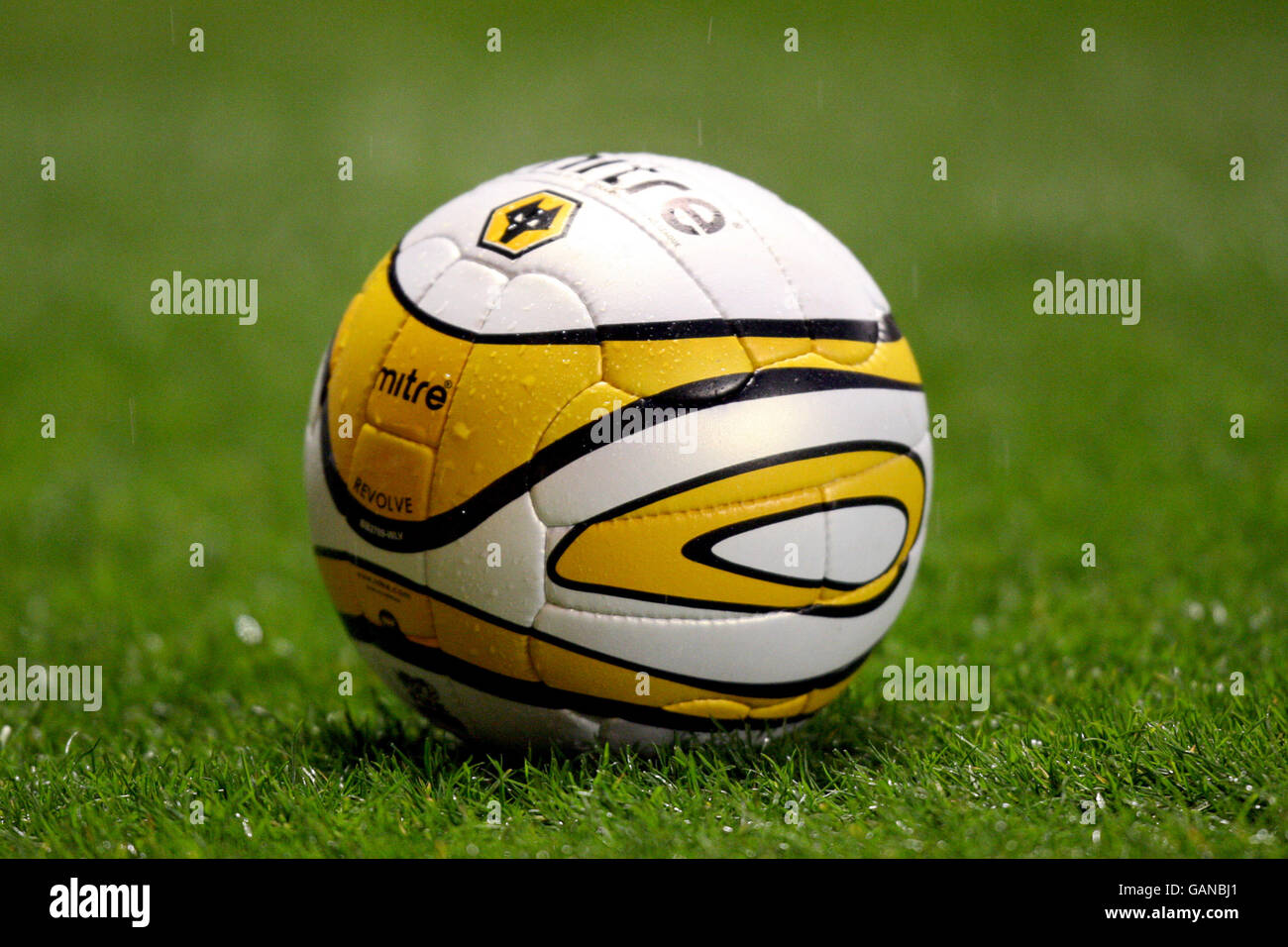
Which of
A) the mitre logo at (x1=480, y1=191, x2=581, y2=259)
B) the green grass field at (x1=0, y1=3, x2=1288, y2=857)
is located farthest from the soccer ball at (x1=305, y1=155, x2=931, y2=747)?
the green grass field at (x1=0, y1=3, x2=1288, y2=857)

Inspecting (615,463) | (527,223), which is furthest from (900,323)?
(615,463)

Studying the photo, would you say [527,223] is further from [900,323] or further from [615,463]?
[900,323]

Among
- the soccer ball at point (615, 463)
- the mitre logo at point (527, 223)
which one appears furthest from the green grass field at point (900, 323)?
the mitre logo at point (527, 223)

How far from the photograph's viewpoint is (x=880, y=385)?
367 centimetres

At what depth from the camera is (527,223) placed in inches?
141

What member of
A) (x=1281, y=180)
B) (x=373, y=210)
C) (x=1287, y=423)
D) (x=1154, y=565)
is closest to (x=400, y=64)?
(x=373, y=210)

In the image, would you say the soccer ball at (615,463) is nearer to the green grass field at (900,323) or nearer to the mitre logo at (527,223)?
the mitre logo at (527,223)

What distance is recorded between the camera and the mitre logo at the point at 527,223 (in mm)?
3525

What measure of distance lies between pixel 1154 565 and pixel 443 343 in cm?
399

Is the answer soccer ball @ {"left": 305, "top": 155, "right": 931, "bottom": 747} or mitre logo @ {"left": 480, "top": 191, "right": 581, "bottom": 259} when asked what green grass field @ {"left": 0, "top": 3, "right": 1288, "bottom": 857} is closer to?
soccer ball @ {"left": 305, "top": 155, "right": 931, "bottom": 747}

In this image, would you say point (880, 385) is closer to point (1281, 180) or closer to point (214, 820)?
→ point (214, 820)

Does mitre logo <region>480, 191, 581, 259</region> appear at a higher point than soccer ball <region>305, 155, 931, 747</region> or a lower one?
higher

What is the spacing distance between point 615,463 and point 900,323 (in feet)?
26.1

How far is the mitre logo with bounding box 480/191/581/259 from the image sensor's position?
3.53 meters
